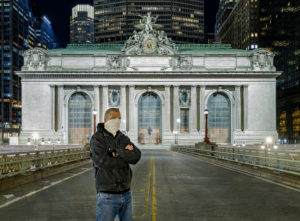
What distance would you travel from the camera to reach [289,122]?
119m

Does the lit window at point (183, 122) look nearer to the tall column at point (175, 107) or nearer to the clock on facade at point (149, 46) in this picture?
the tall column at point (175, 107)

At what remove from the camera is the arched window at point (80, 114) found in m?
82.6

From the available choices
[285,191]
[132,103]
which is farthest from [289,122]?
[285,191]

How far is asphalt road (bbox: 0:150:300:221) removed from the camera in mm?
10289

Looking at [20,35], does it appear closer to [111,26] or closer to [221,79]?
[111,26]

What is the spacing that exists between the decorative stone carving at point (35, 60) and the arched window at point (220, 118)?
34.8 meters

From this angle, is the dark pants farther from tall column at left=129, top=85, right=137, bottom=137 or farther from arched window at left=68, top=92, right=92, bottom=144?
arched window at left=68, top=92, right=92, bottom=144

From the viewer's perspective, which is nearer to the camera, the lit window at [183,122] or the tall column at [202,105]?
the tall column at [202,105]

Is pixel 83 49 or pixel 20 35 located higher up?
pixel 20 35

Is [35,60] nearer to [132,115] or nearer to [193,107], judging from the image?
[132,115]

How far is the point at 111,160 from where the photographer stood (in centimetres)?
556

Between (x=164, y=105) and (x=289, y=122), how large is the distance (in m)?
53.4

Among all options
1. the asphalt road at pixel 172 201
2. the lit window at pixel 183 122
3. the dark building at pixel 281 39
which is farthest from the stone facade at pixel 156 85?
the asphalt road at pixel 172 201

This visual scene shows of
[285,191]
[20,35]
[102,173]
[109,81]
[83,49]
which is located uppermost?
[20,35]
